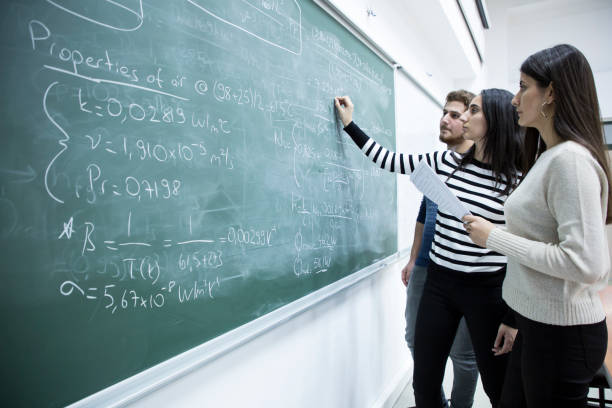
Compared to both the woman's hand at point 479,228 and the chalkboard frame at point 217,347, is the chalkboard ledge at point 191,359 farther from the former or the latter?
the woman's hand at point 479,228

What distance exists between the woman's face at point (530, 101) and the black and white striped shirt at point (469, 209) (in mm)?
422

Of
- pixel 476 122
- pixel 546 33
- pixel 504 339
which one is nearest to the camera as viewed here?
pixel 504 339

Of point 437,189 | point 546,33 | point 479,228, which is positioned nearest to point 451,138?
point 437,189

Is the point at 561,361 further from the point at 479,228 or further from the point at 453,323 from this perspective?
the point at 453,323

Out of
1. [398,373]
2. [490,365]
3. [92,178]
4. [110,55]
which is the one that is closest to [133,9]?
[110,55]

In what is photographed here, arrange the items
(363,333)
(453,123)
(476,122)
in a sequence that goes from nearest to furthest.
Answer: (476,122)
(453,123)
(363,333)

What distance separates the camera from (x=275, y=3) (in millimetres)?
1320

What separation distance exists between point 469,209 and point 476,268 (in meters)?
0.25

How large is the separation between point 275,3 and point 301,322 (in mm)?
1247

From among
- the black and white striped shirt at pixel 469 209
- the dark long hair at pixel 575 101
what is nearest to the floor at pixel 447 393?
the black and white striped shirt at pixel 469 209

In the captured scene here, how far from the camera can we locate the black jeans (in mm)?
1024

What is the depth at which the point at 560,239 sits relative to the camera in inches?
39.9

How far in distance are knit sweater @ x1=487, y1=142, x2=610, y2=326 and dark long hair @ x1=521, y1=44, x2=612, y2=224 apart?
0.04 metres

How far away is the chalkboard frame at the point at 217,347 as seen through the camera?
848 mm
